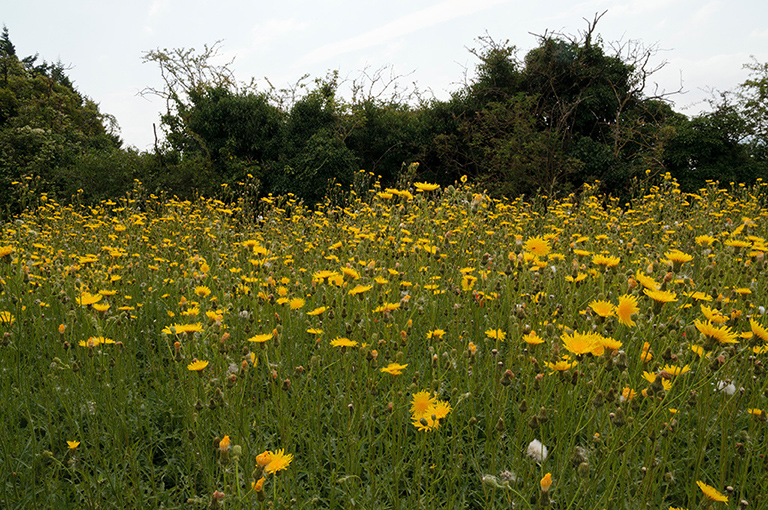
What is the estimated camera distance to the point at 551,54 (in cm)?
1148

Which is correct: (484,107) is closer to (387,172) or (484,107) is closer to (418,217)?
(387,172)

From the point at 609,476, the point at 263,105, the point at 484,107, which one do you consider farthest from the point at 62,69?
the point at 609,476

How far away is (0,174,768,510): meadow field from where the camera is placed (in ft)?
4.75

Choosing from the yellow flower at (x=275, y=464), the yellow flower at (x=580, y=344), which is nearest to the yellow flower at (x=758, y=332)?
the yellow flower at (x=580, y=344)

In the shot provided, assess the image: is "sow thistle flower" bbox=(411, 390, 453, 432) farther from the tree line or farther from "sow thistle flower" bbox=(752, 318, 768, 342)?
the tree line

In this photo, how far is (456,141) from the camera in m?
12.3

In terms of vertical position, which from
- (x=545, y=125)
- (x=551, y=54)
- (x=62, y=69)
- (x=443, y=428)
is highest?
(x=62, y=69)

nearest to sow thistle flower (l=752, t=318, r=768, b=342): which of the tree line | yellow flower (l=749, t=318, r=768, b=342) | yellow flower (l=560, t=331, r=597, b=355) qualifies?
yellow flower (l=749, t=318, r=768, b=342)

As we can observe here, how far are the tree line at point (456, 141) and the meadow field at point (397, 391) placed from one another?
7.20 m

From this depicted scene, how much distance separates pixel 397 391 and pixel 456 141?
11371 mm

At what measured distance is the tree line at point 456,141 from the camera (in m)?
10.3

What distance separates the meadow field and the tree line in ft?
23.6

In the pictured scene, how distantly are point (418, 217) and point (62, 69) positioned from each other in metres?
41.4

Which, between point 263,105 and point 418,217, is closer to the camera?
point 418,217
